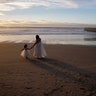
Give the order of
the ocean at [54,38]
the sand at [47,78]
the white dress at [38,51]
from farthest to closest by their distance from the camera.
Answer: the ocean at [54,38], the white dress at [38,51], the sand at [47,78]

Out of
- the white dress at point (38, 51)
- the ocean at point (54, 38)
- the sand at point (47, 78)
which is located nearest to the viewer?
the sand at point (47, 78)

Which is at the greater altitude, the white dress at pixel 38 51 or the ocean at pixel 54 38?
the white dress at pixel 38 51

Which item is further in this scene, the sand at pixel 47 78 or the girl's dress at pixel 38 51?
the girl's dress at pixel 38 51

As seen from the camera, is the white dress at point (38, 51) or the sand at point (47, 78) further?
the white dress at point (38, 51)

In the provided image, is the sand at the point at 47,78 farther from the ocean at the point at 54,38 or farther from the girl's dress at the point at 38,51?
the ocean at the point at 54,38

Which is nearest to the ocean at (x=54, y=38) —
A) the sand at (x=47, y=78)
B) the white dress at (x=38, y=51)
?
the white dress at (x=38, y=51)

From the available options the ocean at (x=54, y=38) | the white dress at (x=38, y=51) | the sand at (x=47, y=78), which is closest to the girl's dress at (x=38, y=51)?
the white dress at (x=38, y=51)

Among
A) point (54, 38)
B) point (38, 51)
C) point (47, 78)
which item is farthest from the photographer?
point (54, 38)

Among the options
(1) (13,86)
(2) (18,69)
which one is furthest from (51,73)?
(1) (13,86)

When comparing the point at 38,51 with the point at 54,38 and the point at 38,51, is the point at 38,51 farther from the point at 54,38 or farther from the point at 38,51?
the point at 54,38

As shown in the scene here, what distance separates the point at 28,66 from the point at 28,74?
193 cm

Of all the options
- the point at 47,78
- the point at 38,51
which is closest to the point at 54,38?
the point at 38,51

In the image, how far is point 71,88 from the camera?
8.78 meters

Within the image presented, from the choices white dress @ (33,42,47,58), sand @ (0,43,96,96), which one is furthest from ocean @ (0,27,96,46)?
sand @ (0,43,96,96)
